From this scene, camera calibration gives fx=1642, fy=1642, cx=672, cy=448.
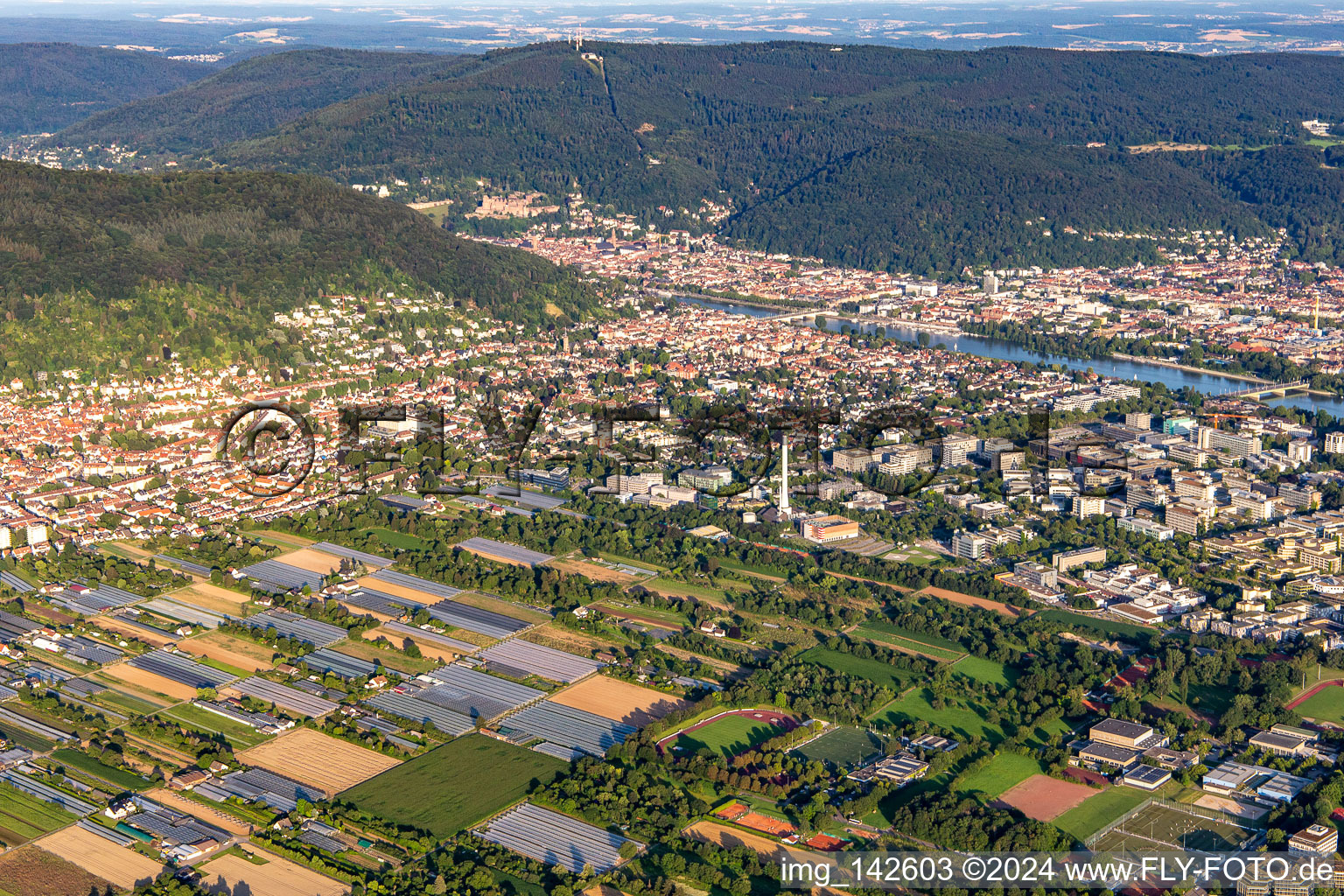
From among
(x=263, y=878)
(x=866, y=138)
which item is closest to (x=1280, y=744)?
(x=263, y=878)

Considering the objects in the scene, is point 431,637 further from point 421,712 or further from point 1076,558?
point 1076,558

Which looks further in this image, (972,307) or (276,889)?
(972,307)

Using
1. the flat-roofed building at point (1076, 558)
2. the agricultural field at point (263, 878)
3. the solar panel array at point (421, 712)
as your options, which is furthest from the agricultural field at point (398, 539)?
the agricultural field at point (263, 878)

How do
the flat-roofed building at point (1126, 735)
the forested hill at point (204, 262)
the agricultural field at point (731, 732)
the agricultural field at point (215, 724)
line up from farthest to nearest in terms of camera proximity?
the forested hill at point (204, 262), the agricultural field at point (215, 724), the agricultural field at point (731, 732), the flat-roofed building at point (1126, 735)

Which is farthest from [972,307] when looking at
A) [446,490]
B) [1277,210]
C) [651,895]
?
[651,895]

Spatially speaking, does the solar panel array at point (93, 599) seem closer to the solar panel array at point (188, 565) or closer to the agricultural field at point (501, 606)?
the solar panel array at point (188, 565)

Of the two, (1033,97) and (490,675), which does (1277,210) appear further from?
(490,675)
